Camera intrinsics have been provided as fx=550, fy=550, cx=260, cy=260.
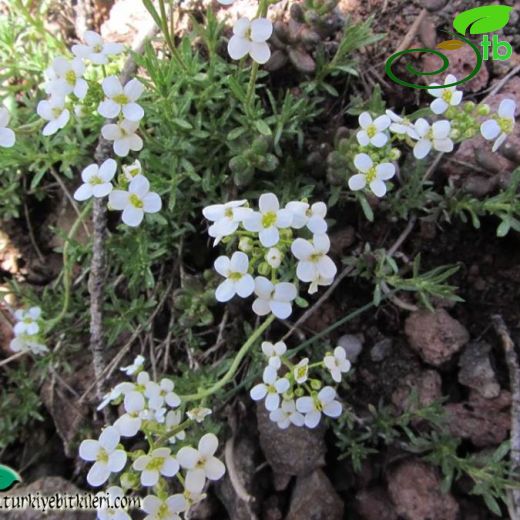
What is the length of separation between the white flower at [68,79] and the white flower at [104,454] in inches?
52.2

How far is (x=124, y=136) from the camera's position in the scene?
2236 mm

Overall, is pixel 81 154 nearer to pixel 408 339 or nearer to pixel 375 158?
pixel 375 158

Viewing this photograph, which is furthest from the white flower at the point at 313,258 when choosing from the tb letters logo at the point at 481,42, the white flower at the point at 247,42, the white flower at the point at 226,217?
the tb letters logo at the point at 481,42

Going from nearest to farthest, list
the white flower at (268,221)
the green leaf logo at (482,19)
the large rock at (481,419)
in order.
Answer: the white flower at (268,221) → the large rock at (481,419) → the green leaf logo at (482,19)

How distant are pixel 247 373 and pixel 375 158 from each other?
4.02 ft

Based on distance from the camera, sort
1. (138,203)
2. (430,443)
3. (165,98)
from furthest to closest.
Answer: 1. (165,98)
2. (430,443)
3. (138,203)

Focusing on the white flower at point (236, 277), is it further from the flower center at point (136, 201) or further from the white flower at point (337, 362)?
the white flower at point (337, 362)

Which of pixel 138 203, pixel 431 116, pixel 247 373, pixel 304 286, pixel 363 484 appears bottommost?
pixel 363 484

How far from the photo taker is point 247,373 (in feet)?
9.02

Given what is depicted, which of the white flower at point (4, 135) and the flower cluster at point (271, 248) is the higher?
the white flower at point (4, 135)

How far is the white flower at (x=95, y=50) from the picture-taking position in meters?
2.36

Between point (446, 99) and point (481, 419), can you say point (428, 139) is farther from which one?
point (481, 419)

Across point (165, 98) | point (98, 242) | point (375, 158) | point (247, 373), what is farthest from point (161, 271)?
point (375, 158)

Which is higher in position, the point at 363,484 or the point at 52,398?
the point at 52,398
